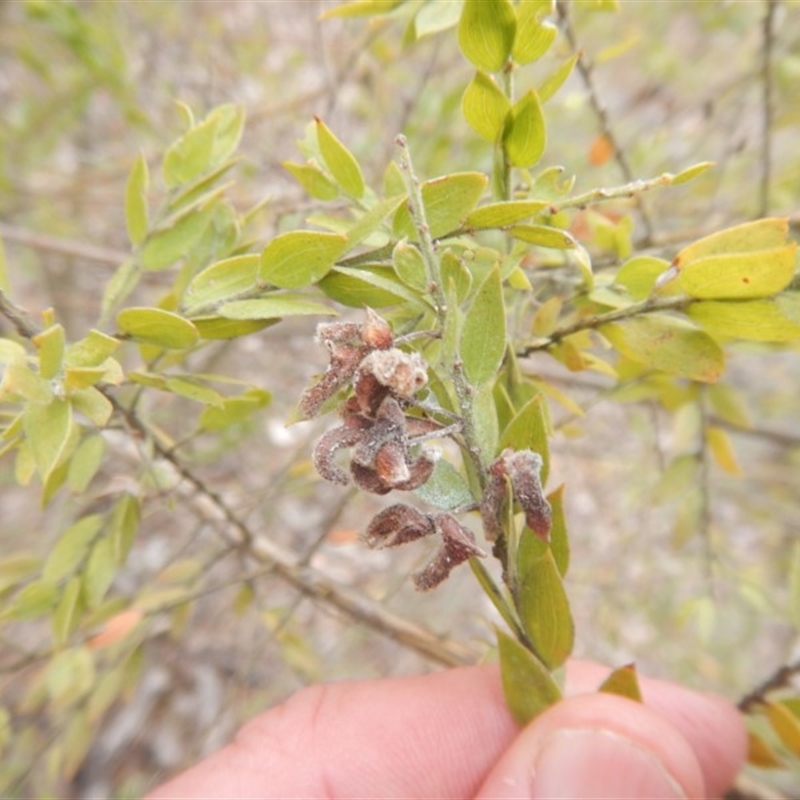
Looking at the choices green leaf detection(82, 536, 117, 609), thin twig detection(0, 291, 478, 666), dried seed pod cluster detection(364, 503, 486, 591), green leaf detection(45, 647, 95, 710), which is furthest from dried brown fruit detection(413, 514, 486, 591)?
green leaf detection(45, 647, 95, 710)

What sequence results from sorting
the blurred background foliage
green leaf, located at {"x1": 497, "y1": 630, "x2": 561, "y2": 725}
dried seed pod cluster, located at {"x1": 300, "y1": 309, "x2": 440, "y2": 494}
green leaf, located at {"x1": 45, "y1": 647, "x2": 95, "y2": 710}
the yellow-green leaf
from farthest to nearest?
the blurred background foliage < green leaf, located at {"x1": 45, "y1": 647, "x2": 95, "y2": 710} < the yellow-green leaf < green leaf, located at {"x1": 497, "y1": 630, "x2": 561, "y2": 725} < dried seed pod cluster, located at {"x1": 300, "y1": 309, "x2": 440, "y2": 494}

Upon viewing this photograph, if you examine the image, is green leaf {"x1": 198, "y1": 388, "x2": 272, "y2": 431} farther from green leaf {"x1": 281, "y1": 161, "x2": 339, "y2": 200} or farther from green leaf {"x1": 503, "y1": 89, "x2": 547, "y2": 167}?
green leaf {"x1": 503, "y1": 89, "x2": 547, "y2": 167}

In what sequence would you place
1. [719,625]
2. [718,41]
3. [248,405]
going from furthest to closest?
[718,41] < [719,625] < [248,405]

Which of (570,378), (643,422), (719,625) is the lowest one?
(719,625)

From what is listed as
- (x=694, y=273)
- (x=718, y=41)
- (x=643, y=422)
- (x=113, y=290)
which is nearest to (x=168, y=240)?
(x=113, y=290)

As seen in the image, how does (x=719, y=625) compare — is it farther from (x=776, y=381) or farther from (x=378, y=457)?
(x=378, y=457)

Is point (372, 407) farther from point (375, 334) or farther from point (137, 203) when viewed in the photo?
point (137, 203)
